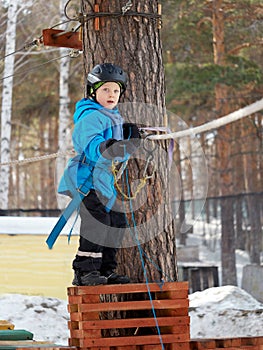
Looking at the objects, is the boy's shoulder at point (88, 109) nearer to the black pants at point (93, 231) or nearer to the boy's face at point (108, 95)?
the boy's face at point (108, 95)

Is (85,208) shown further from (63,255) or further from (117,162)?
Result: (63,255)

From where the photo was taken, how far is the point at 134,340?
4820 millimetres

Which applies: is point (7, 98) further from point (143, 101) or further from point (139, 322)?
point (139, 322)

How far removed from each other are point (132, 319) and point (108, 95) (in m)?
1.37

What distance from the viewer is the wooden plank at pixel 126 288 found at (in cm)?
480

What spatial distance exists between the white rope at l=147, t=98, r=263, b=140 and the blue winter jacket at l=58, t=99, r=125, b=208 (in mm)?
330

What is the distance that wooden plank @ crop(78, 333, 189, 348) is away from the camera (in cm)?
474

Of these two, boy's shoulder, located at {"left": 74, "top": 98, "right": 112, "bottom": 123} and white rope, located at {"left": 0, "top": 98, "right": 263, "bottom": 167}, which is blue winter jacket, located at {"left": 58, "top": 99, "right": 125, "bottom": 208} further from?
white rope, located at {"left": 0, "top": 98, "right": 263, "bottom": 167}

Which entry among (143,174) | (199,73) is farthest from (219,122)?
(199,73)

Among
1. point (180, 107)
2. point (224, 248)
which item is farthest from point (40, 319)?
point (180, 107)

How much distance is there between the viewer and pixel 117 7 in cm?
571

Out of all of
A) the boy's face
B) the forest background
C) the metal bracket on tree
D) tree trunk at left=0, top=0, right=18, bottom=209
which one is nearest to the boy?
the boy's face

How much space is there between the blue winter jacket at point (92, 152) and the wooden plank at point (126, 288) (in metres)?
0.52

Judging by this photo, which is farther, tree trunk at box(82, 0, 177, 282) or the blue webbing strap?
tree trunk at box(82, 0, 177, 282)
